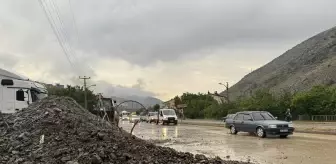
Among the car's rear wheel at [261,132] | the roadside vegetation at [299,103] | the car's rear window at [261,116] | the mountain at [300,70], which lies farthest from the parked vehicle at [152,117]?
the mountain at [300,70]

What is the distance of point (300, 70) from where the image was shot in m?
111

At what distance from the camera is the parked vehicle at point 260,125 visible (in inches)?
922

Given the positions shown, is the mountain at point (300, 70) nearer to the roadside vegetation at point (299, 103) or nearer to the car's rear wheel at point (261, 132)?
the roadside vegetation at point (299, 103)

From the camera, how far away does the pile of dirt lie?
9250mm

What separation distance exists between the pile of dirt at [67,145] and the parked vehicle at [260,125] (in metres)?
13.5

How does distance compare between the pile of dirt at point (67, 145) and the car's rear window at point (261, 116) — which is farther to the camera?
the car's rear window at point (261, 116)

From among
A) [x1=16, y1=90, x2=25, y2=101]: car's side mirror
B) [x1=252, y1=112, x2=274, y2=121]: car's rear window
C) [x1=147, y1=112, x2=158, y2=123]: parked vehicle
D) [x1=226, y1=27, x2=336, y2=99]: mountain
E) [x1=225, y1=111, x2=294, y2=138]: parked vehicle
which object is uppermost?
[x1=226, y1=27, x2=336, y2=99]: mountain

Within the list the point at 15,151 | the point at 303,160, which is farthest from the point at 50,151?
the point at 303,160

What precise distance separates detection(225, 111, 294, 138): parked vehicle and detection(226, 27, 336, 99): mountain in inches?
2491

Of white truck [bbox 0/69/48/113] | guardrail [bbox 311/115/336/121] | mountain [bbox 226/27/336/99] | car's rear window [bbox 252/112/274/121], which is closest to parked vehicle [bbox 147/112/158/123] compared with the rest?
guardrail [bbox 311/115/336/121]

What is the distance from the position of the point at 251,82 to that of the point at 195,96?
3108 centimetres

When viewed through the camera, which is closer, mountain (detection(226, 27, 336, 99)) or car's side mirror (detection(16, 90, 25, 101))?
car's side mirror (detection(16, 90, 25, 101))

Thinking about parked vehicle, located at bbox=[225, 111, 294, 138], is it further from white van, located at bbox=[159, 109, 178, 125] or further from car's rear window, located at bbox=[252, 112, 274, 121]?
white van, located at bbox=[159, 109, 178, 125]

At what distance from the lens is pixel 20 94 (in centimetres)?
2055
